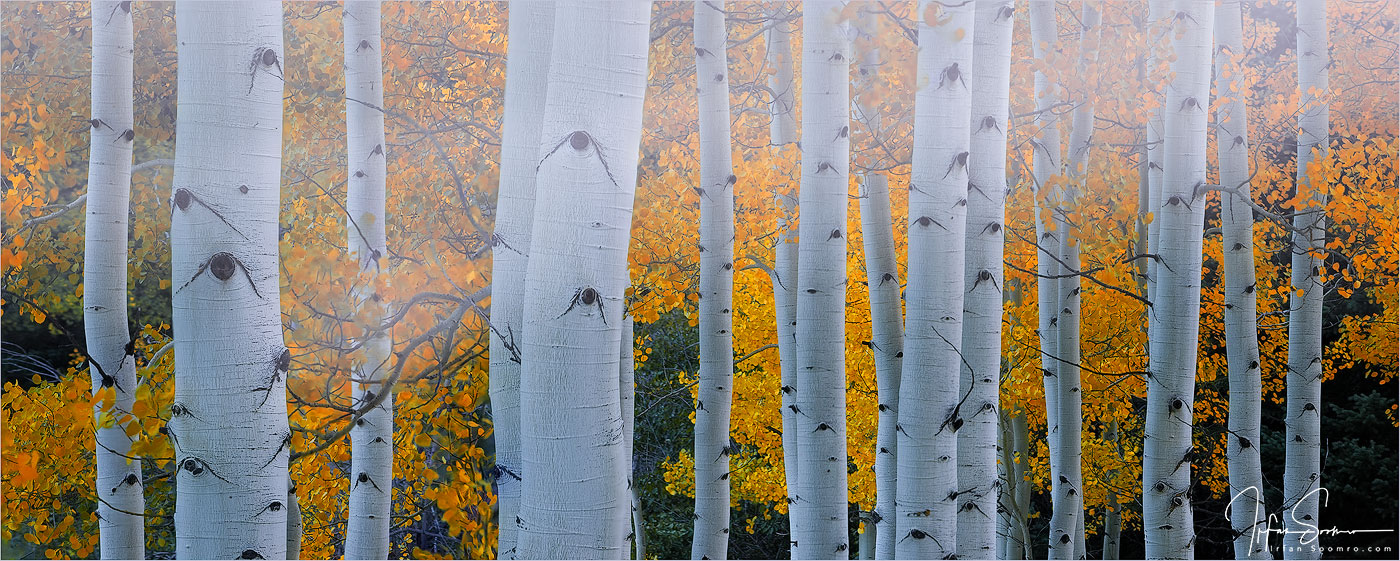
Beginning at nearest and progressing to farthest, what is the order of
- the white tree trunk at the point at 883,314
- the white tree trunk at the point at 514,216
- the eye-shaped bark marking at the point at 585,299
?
the eye-shaped bark marking at the point at 585,299
the white tree trunk at the point at 514,216
the white tree trunk at the point at 883,314

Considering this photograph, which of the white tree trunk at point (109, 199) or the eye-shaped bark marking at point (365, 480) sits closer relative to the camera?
the white tree trunk at point (109, 199)

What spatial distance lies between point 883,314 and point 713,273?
109 cm

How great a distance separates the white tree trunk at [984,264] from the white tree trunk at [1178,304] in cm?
173

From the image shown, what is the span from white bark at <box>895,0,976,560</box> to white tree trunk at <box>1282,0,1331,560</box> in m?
4.61

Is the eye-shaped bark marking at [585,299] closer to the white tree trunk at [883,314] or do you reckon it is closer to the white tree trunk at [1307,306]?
the white tree trunk at [883,314]

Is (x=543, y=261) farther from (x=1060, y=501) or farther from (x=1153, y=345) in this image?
(x=1060, y=501)

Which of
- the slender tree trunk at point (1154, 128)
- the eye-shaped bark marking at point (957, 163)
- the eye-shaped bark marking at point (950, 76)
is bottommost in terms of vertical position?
the eye-shaped bark marking at point (957, 163)

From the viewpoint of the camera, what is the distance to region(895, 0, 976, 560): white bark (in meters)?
2.86

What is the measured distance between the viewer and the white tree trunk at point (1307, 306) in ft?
19.5

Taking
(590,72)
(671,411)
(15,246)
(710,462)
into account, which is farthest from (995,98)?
(671,411)

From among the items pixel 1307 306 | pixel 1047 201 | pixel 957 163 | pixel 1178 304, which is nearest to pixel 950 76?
pixel 957 163

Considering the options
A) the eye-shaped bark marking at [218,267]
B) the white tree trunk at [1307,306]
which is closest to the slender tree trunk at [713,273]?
the eye-shaped bark marking at [218,267]

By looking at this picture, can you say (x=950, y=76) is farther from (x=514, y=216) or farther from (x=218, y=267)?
(x=218, y=267)

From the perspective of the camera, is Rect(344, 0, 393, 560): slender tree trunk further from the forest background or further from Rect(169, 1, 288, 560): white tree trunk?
Rect(169, 1, 288, 560): white tree trunk
